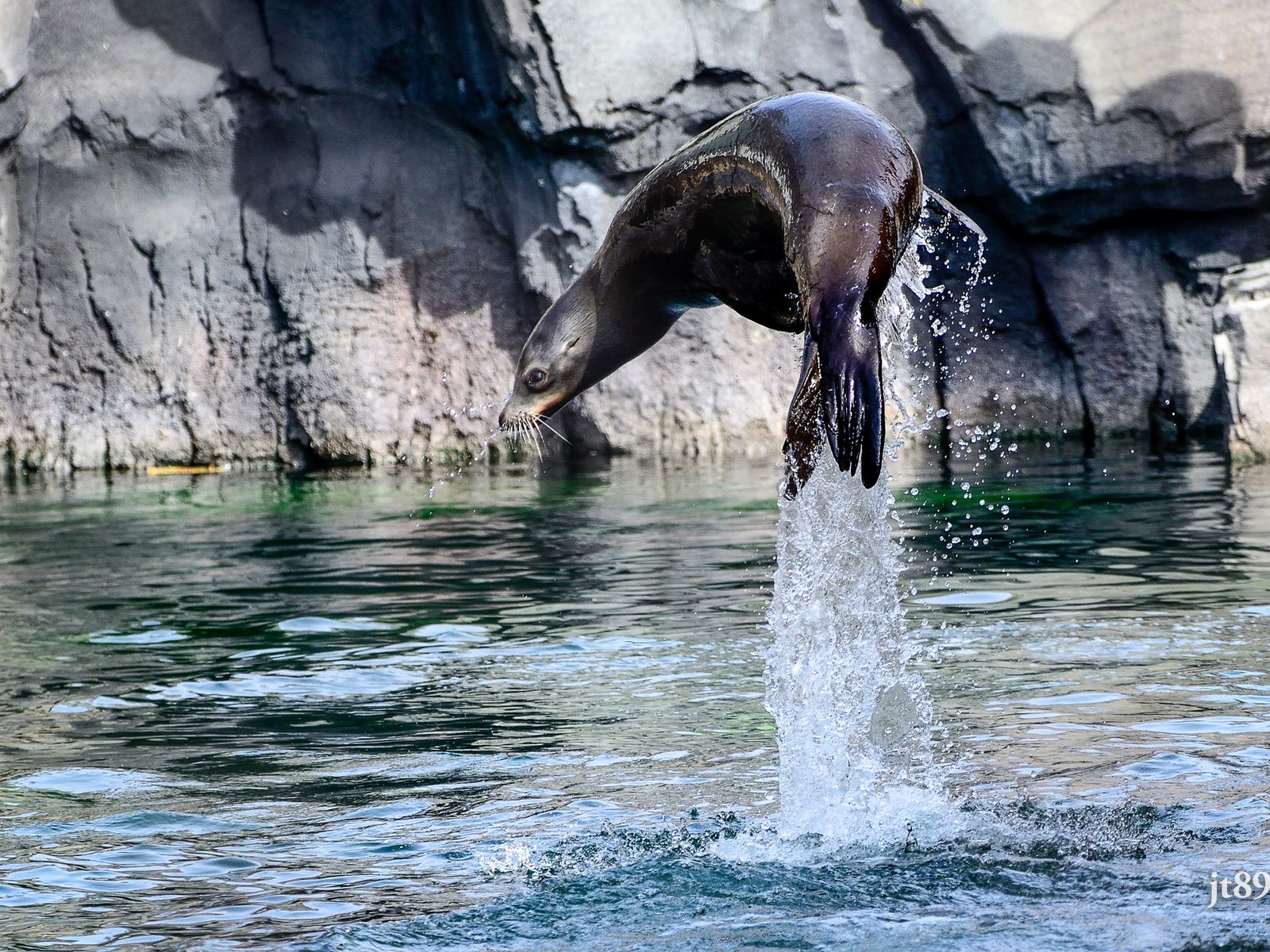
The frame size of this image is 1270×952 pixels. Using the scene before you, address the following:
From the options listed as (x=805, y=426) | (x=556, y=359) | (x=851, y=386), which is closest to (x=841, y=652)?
(x=805, y=426)

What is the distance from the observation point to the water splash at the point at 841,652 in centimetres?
333

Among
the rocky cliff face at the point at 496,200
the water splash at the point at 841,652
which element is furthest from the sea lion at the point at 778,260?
the rocky cliff face at the point at 496,200

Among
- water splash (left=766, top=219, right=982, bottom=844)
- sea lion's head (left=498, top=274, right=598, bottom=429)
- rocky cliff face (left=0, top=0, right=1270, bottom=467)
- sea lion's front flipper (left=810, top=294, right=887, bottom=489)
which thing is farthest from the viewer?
rocky cliff face (left=0, top=0, right=1270, bottom=467)

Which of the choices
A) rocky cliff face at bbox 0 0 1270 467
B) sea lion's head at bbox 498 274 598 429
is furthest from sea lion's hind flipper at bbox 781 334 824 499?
rocky cliff face at bbox 0 0 1270 467

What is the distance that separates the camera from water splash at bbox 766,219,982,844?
10.9 ft

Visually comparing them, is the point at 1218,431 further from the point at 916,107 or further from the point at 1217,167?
the point at 916,107

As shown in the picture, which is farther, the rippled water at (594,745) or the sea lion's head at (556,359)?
the sea lion's head at (556,359)

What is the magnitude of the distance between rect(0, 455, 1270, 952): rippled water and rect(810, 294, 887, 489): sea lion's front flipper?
780 mm

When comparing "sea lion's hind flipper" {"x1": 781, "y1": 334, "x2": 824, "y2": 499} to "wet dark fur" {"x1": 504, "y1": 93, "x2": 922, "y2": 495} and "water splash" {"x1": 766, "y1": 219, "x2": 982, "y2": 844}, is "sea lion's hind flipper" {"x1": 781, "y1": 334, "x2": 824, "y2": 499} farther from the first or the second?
"water splash" {"x1": 766, "y1": 219, "x2": 982, "y2": 844}

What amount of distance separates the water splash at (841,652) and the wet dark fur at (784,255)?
0.32 meters

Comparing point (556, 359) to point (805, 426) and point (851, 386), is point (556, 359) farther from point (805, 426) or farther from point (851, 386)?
point (851, 386)

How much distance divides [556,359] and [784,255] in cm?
74

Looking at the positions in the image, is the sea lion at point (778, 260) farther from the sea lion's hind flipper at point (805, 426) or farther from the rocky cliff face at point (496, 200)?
the rocky cliff face at point (496, 200)

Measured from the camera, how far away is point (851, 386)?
2.58 meters
